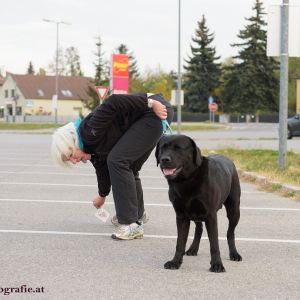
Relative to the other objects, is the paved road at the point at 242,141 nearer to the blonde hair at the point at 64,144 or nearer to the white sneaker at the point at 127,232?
the white sneaker at the point at 127,232

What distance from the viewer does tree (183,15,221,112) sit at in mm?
88000

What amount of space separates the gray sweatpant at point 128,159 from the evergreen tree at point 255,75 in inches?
2980

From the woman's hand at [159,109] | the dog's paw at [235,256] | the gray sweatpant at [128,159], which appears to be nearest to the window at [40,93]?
the gray sweatpant at [128,159]

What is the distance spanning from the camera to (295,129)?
35.0 metres

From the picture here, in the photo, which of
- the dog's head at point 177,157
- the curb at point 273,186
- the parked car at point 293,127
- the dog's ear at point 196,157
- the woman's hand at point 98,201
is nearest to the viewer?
the dog's head at point 177,157

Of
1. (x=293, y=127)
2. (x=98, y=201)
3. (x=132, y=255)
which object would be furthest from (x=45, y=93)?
(x=132, y=255)

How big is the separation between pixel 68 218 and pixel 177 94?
27019 millimetres

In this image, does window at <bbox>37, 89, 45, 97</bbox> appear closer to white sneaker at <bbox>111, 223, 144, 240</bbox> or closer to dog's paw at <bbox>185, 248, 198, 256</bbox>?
white sneaker at <bbox>111, 223, 144, 240</bbox>

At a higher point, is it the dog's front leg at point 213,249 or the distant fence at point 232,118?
the distant fence at point 232,118

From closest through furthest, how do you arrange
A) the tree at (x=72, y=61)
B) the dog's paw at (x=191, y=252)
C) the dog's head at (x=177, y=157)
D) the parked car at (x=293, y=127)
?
1. the dog's head at (x=177, y=157)
2. the dog's paw at (x=191, y=252)
3. the parked car at (x=293, y=127)
4. the tree at (x=72, y=61)

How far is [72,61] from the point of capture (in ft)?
429

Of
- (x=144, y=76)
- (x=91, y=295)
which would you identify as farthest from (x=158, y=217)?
(x=144, y=76)

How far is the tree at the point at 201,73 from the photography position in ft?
289

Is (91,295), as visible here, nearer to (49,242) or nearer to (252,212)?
(49,242)
